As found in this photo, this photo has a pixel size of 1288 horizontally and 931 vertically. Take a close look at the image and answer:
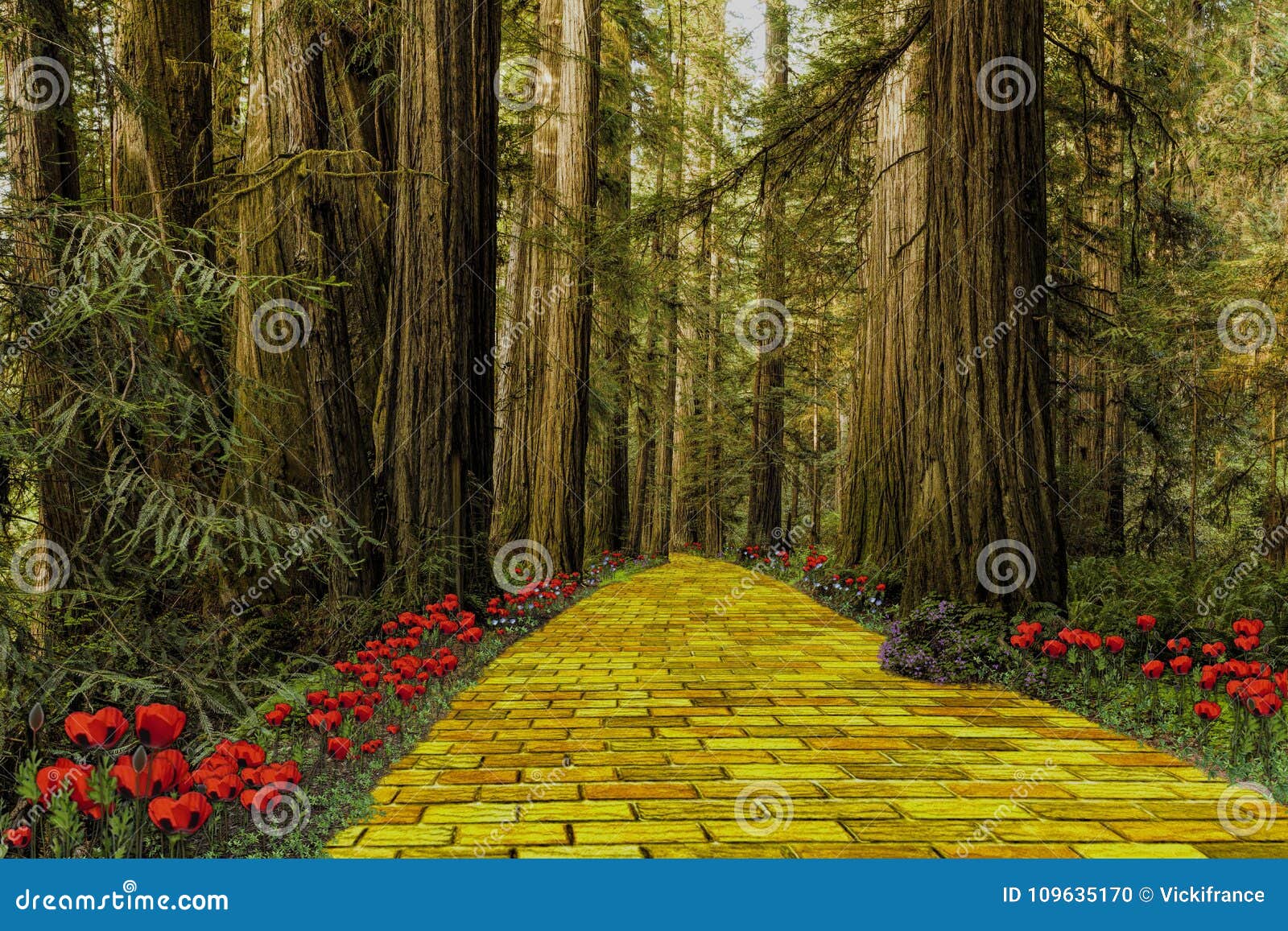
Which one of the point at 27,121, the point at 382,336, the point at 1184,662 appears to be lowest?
the point at 1184,662

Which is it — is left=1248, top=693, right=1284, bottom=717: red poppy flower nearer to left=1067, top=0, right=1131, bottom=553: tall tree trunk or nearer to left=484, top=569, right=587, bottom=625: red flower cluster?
left=484, top=569, right=587, bottom=625: red flower cluster

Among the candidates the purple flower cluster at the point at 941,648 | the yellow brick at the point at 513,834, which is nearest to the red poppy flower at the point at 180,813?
the yellow brick at the point at 513,834

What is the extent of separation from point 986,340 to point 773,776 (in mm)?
3416

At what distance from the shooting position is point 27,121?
18.0 feet

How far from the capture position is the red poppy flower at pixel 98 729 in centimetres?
223

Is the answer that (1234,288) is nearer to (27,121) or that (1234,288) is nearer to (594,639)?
(594,639)

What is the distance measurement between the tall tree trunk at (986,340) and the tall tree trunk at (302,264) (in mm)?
3985

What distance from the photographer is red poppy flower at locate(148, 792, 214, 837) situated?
7.16ft

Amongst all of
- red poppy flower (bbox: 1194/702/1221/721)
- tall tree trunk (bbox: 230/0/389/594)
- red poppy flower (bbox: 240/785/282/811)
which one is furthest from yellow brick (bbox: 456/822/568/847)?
tall tree trunk (bbox: 230/0/389/594)

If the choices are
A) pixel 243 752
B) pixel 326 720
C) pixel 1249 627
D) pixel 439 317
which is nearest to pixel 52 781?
pixel 243 752

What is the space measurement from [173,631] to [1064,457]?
11.9 m

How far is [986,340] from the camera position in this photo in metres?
5.64

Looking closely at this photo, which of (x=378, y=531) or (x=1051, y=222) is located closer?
(x=378, y=531)

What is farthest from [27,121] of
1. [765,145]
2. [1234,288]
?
[1234,288]
